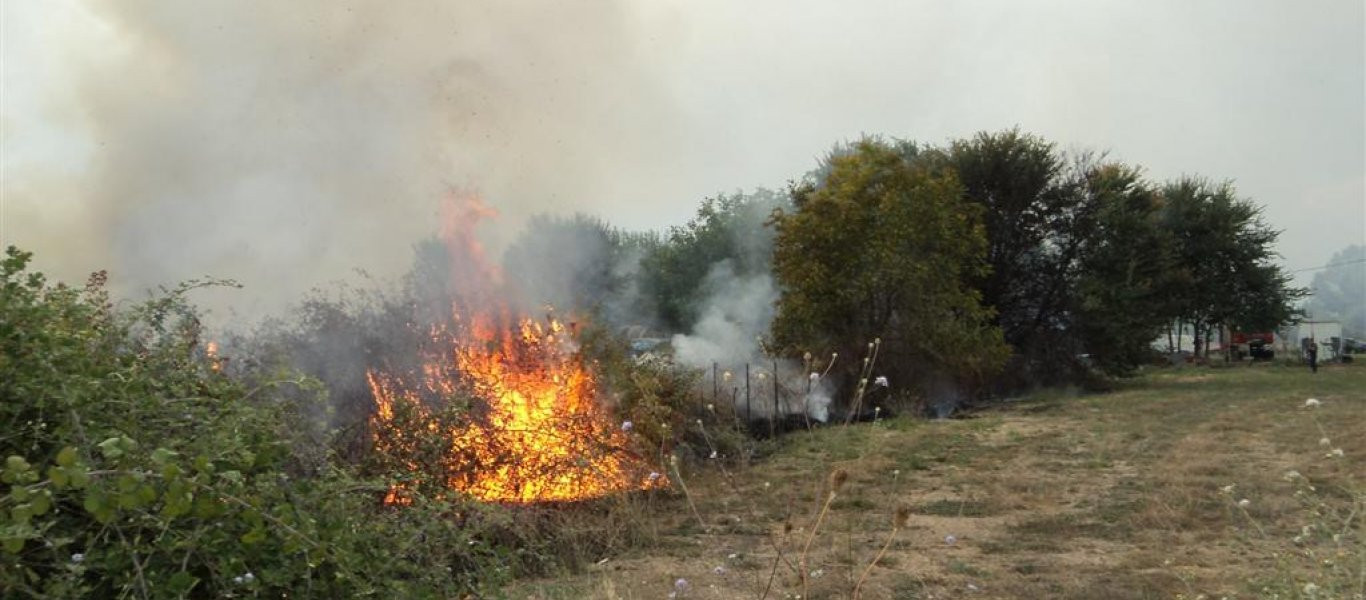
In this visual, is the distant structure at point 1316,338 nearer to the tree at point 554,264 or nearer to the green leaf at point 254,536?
the tree at point 554,264

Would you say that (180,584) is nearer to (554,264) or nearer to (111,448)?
(111,448)

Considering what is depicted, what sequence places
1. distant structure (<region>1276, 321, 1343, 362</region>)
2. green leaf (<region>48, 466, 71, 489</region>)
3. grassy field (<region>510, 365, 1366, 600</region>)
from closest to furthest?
green leaf (<region>48, 466, 71, 489</region>) → grassy field (<region>510, 365, 1366, 600</region>) → distant structure (<region>1276, 321, 1343, 362</region>)

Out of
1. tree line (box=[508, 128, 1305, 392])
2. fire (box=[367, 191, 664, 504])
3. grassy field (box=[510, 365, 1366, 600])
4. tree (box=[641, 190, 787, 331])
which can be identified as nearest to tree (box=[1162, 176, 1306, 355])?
tree line (box=[508, 128, 1305, 392])

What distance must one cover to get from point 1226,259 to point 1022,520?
2972cm

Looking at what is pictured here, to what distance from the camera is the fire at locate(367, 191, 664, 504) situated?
5418 millimetres

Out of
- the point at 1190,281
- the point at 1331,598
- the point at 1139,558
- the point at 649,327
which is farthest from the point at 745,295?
the point at 1331,598

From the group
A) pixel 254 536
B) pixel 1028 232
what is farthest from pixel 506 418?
pixel 1028 232

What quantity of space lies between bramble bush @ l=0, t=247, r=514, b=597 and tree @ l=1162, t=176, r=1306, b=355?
32311 millimetres

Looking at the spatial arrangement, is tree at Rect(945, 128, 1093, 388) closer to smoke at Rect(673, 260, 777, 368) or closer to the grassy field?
smoke at Rect(673, 260, 777, 368)

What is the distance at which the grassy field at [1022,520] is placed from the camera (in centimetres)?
472

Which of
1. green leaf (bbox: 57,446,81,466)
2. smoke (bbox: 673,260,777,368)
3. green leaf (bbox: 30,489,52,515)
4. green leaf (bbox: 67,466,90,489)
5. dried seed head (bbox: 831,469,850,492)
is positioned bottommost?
dried seed head (bbox: 831,469,850,492)

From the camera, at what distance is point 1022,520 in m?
6.75

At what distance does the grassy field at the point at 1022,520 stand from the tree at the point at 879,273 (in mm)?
4012

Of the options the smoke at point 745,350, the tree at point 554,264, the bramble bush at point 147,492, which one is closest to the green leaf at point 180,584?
the bramble bush at point 147,492
